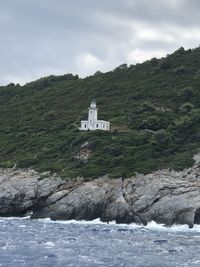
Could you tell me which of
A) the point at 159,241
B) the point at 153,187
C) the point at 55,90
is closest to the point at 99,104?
the point at 55,90

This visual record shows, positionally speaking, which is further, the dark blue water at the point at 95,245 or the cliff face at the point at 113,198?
the cliff face at the point at 113,198

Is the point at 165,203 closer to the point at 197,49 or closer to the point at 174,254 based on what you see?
the point at 174,254

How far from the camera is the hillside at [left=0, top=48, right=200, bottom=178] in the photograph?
92.7 meters

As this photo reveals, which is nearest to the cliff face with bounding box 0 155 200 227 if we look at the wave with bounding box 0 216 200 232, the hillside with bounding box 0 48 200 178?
the wave with bounding box 0 216 200 232

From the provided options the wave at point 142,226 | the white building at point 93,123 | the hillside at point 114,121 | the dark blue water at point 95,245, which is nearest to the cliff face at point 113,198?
the wave at point 142,226

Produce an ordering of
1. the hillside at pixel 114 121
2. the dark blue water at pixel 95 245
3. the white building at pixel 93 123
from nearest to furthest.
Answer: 1. the dark blue water at pixel 95 245
2. the hillside at pixel 114 121
3. the white building at pixel 93 123

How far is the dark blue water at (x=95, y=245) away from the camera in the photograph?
45375 millimetres

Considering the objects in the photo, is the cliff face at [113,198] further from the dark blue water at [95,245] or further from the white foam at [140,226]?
the dark blue water at [95,245]

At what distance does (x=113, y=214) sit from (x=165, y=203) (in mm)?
6381

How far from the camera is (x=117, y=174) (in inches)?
3346

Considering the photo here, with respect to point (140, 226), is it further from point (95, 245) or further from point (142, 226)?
point (95, 245)

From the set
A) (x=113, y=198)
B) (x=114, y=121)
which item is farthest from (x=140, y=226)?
(x=114, y=121)

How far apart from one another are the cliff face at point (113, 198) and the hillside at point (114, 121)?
2.79 metres

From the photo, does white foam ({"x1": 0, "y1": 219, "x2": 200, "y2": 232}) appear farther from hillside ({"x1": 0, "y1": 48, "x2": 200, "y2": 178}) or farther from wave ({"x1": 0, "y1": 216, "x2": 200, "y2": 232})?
hillside ({"x1": 0, "y1": 48, "x2": 200, "y2": 178})
